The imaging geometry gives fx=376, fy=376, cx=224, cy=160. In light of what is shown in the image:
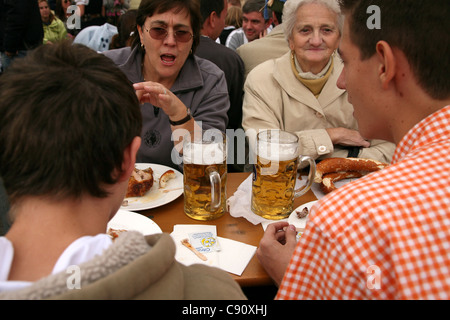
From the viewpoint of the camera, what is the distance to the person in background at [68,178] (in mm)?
700

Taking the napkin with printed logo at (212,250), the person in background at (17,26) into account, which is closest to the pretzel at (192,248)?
the napkin with printed logo at (212,250)

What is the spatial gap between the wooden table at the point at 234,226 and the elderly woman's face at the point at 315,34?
110 cm

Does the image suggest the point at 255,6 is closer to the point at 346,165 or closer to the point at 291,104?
the point at 291,104

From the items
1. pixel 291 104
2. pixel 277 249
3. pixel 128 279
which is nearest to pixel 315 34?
pixel 291 104

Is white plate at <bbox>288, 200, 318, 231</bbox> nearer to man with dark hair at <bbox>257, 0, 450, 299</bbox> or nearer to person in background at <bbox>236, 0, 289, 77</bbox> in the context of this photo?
man with dark hair at <bbox>257, 0, 450, 299</bbox>

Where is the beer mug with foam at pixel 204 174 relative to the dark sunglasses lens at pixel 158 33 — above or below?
below

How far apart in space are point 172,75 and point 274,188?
1264 mm

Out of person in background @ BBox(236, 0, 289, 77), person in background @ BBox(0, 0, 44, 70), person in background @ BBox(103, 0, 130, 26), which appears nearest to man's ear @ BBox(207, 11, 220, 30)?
person in background @ BBox(236, 0, 289, 77)

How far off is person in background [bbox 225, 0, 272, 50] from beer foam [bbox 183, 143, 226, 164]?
432cm

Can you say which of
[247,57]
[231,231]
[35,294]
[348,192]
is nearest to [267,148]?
[231,231]

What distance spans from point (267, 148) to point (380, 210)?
73 centimetres

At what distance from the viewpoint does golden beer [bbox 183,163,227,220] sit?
1.54 m

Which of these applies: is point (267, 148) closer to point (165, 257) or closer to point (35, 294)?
point (165, 257)

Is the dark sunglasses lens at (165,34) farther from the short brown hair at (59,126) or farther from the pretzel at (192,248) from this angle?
the short brown hair at (59,126)
